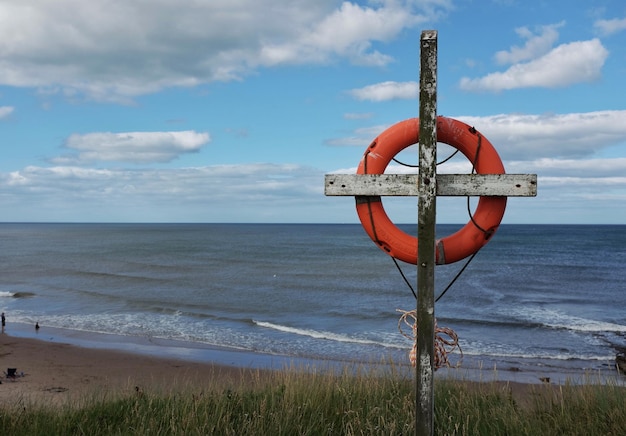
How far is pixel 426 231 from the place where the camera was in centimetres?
354

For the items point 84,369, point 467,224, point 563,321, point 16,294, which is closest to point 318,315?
point 563,321

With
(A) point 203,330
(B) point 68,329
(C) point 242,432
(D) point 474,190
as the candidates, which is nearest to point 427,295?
(D) point 474,190

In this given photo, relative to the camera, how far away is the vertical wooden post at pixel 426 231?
355 cm

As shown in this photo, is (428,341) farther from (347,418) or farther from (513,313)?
(513,313)

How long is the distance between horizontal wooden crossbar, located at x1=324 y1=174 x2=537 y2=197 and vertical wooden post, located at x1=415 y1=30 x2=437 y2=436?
0.33 feet

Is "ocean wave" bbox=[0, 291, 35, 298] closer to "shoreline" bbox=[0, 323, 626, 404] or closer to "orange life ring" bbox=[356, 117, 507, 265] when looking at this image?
"shoreline" bbox=[0, 323, 626, 404]

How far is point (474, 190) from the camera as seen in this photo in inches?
145

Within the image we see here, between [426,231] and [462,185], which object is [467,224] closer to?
[462,185]

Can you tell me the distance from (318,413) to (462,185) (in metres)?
2.25

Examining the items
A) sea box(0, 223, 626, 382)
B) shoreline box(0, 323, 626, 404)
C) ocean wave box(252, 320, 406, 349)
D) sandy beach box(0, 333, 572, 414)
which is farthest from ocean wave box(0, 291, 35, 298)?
ocean wave box(252, 320, 406, 349)

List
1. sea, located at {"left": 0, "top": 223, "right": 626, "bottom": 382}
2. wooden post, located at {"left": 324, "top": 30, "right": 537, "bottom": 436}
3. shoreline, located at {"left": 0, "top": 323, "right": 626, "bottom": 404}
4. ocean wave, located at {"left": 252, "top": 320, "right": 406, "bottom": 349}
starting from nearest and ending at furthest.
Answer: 1. wooden post, located at {"left": 324, "top": 30, "right": 537, "bottom": 436}
2. shoreline, located at {"left": 0, "top": 323, "right": 626, "bottom": 404}
3. sea, located at {"left": 0, "top": 223, "right": 626, "bottom": 382}
4. ocean wave, located at {"left": 252, "top": 320, "right": 406, "bottom": 349}

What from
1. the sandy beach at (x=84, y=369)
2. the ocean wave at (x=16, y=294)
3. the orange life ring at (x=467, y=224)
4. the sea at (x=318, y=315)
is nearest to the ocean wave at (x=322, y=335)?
the sea at (x=318, y=315)

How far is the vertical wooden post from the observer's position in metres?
3.55

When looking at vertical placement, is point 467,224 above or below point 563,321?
above
